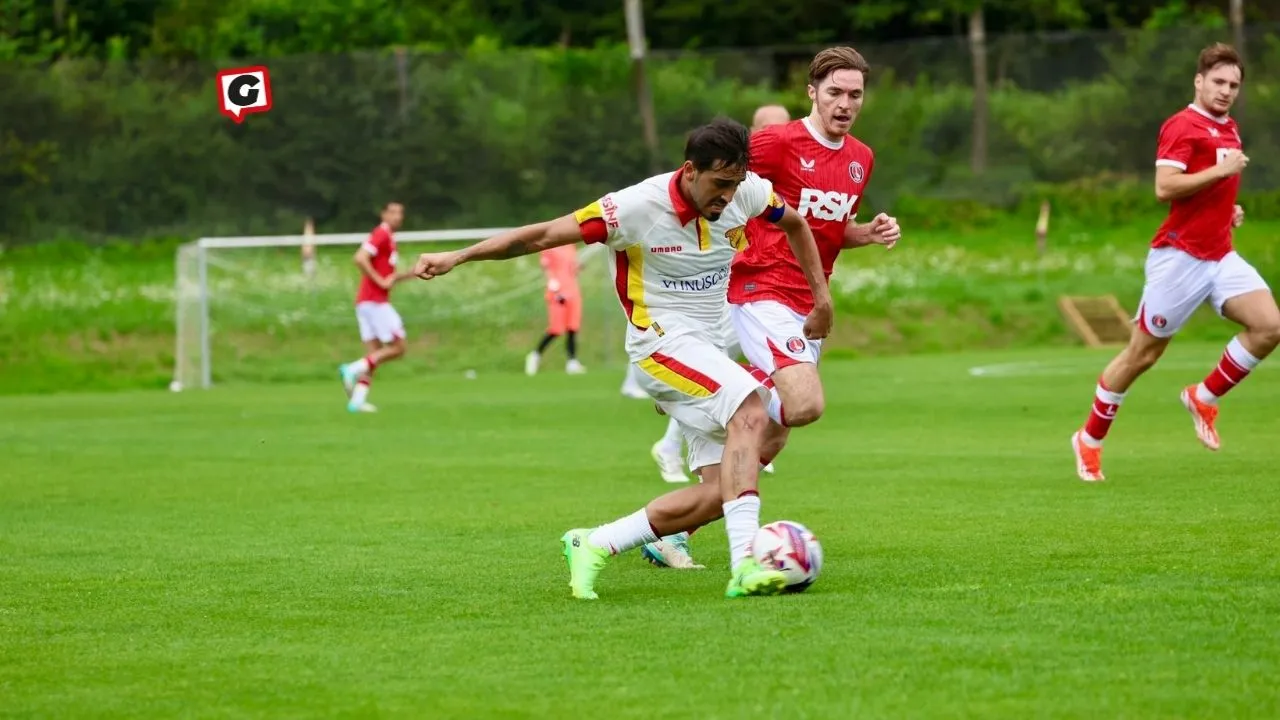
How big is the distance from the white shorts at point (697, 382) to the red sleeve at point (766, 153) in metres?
1.82

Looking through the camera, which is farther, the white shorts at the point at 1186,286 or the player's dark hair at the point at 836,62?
the white shorts at the point at 1186,286

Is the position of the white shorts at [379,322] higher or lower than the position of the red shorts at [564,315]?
higher

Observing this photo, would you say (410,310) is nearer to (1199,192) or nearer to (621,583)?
(1199,192)

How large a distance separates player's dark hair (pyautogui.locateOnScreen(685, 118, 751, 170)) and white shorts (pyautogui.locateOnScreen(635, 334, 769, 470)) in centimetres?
78

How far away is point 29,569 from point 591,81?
24.9 meters

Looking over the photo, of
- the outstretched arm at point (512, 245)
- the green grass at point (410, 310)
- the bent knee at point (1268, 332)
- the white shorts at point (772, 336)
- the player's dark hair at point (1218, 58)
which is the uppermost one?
the player's dark hair at point (1218, 58)

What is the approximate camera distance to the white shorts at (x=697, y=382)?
7.64 metres

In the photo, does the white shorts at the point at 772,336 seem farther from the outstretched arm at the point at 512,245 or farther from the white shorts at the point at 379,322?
the white shorts at the point at 379,322

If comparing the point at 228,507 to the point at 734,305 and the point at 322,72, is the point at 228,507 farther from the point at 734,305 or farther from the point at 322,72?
the point at 322,72

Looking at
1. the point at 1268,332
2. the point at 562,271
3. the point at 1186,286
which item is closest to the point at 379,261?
the point at 562,271

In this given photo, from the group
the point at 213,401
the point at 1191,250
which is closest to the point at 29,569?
the point at 1191,250

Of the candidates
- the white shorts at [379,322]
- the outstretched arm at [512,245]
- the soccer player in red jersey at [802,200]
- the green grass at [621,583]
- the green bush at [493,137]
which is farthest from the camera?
the green bush at [493,137]

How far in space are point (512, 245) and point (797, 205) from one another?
2.47m

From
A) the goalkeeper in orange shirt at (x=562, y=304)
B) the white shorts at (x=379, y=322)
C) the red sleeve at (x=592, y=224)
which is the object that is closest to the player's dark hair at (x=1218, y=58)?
the red sleeve at (x=592, y=224)
